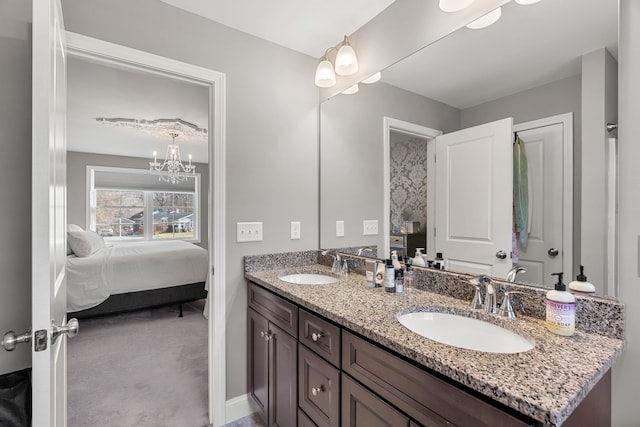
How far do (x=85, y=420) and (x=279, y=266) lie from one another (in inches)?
58.4

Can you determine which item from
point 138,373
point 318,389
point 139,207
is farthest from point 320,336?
point 139,207

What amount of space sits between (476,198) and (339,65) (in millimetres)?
1201

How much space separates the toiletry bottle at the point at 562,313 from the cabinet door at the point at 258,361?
130cm

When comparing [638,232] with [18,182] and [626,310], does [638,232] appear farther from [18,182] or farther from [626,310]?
[18,182]

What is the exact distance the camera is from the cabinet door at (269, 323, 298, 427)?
142 centimetres

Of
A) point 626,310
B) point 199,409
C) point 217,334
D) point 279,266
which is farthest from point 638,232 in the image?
point 199,409

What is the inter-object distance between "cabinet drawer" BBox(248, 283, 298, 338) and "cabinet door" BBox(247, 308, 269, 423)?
58 millimetres

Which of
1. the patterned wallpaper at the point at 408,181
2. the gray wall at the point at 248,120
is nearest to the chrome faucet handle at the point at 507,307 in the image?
the patterned wallpaper at the point at 408,181

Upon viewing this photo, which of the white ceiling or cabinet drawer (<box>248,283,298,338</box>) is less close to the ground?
the white ceiling

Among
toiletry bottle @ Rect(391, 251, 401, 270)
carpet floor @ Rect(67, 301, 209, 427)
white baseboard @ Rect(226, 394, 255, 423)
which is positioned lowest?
carpet floor @ Rect(67, 301, 209, 427)

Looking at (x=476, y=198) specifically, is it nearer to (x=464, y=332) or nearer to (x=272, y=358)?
(x=464, y=332)

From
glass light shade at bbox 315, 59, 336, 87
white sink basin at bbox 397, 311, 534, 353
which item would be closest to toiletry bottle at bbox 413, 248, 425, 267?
white sink basin at bbox 397, 311, 534, 353

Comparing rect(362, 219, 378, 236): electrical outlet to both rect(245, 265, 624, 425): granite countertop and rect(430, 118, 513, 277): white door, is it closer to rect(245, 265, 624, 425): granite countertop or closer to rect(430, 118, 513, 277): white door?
rect(430, 118, 513, 277): white door

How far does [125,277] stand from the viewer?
344 centimetres
